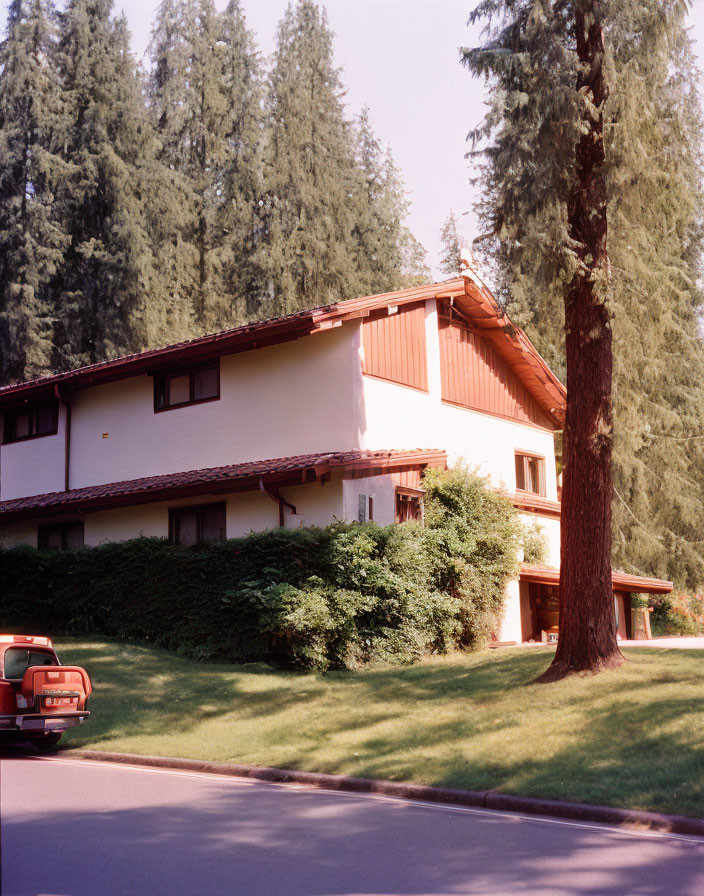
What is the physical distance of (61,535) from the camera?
26219 millimetres

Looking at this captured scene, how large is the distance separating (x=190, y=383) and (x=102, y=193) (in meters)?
20.6

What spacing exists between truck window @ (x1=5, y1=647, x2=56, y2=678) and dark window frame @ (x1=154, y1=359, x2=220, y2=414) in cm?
1156

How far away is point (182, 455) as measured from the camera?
2470 centimetres

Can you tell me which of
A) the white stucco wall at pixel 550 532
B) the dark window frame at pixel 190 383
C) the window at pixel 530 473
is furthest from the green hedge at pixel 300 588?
the window at pixel 530 473

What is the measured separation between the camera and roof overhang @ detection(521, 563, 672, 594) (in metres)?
24.9

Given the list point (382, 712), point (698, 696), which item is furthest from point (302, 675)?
point (698, 696)

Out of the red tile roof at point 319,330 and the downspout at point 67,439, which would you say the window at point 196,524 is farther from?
the downspout at point 67,439

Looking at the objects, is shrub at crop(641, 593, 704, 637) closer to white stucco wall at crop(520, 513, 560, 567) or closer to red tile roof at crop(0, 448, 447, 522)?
white stucco wall at crop(520, 513, 560, 567)

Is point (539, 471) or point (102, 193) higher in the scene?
point (102, 193)

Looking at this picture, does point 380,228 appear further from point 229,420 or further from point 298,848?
point 298,848

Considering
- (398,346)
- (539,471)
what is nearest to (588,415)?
(398,346)

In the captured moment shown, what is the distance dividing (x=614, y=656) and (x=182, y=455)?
42.6 feet

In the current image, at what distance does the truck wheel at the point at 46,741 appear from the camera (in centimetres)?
1334

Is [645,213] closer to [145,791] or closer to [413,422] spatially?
[413,422]
